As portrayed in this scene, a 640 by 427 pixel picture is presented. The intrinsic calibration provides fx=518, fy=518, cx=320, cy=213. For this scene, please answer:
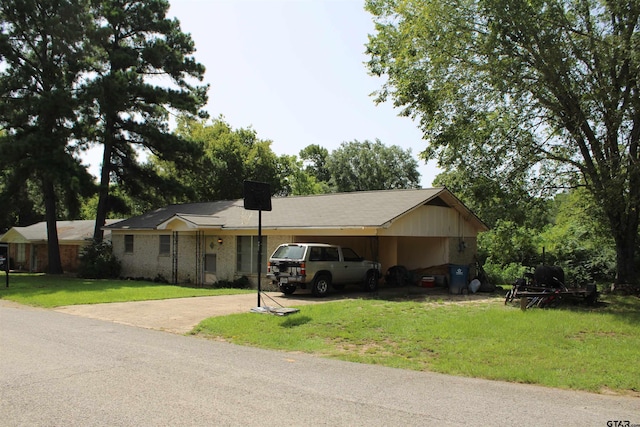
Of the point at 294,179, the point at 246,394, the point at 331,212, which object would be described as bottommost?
the point at 246,394

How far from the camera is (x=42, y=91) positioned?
29.1 meters

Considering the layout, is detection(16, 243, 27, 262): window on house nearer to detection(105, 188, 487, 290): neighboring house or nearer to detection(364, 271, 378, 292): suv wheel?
detection(105, 188, 487, 290): neighboring house

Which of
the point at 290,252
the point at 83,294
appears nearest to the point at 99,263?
the point at 83,294

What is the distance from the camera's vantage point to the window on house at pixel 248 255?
2158cm

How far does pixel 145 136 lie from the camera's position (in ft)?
103

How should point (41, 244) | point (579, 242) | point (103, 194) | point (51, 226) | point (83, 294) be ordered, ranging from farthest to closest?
point (41, 244), point (51, 226), point (103, 194), point (579, 242), point (83, 294)

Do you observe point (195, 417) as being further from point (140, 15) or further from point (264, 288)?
point (140, 15)

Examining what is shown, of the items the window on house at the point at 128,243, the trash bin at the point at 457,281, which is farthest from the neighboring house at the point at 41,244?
the trash bin at the point at 457,281

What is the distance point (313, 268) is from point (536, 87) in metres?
9.25

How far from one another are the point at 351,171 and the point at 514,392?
6001 cm

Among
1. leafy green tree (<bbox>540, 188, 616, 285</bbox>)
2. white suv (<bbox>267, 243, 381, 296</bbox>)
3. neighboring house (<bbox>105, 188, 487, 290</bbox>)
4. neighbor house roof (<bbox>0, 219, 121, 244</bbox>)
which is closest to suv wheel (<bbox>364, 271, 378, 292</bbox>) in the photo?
white suv (<bbox>267, 243, 381, 296</bbox>)

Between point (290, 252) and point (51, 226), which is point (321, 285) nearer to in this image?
point (290, 252)

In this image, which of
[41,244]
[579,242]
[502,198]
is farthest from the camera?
[41,244]

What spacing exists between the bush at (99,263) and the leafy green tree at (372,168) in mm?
39213
